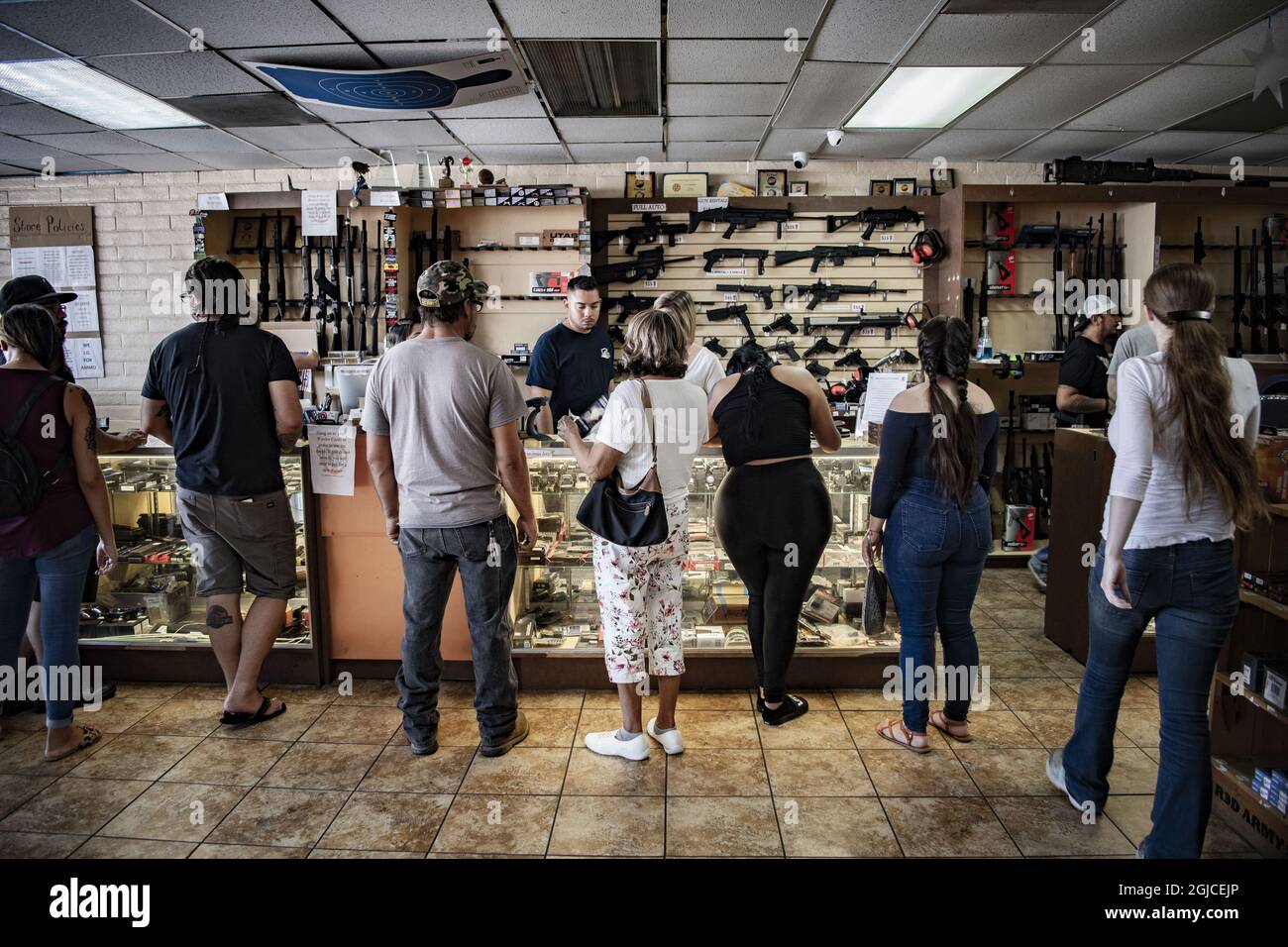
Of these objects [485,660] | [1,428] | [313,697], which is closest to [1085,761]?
[485,660]

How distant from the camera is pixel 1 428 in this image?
106 inches

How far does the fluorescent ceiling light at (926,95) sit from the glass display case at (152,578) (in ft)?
13.5

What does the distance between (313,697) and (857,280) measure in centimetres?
508

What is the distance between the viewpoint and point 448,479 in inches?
107

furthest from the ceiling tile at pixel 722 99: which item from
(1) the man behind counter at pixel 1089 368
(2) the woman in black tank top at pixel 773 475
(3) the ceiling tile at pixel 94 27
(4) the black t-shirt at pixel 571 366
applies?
(3) the ceiling tile at pixel 94 27

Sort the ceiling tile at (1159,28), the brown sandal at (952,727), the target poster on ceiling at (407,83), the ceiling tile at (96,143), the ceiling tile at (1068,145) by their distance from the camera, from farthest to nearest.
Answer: the ceiling tile at (1068,145) → the ceiling tile at (96,143) → the target poster on ceiling at (407,83) → the ceiling tile at (1159,28) → the brown sandal at (952,727)

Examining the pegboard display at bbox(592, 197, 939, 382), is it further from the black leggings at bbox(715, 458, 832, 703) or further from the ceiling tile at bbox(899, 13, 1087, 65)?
the black leggings at bbox(715, 458, 832, 703)

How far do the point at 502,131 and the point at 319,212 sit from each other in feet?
4.68

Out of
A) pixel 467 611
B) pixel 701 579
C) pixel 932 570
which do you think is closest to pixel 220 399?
pixel 467 611

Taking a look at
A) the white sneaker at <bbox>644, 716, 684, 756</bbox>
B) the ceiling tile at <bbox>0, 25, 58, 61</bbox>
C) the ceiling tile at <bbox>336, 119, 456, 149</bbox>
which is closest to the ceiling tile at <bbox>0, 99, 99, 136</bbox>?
the ceiling tile at <bbox>0, 25, 58, 61</bbox>

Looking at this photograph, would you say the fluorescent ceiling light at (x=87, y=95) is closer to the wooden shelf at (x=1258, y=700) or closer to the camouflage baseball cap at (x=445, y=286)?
the camouflage baseball cap at (x=445, y=286)

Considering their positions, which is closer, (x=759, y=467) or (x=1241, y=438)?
(x=1241, y=438)

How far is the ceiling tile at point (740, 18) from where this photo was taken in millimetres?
3541
